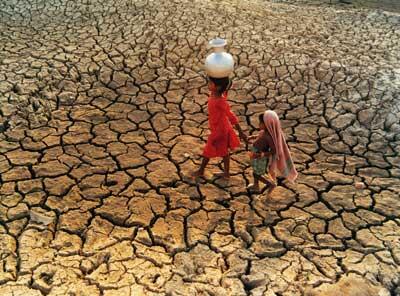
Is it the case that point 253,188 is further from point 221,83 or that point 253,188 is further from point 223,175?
point 221,83

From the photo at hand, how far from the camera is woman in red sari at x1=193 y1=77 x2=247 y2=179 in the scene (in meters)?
3.46

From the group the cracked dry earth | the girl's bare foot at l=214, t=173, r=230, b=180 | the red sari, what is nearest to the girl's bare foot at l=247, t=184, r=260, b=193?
the cracked dry earth

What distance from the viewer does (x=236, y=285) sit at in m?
2.99

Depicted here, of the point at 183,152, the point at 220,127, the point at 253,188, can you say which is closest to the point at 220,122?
the point at 220,127

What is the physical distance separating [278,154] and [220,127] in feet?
1.70

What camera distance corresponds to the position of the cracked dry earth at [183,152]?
10.2 ft

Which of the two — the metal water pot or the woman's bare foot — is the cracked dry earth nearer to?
the woman's bare foot

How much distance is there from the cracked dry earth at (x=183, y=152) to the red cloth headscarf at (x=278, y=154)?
0.25m

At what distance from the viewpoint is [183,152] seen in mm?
4254

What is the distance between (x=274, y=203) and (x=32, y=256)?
191 centimetres

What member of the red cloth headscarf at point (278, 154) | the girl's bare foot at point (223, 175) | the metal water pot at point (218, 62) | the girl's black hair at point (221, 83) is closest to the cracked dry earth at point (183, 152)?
the girl's bare foot at point (223, 175)

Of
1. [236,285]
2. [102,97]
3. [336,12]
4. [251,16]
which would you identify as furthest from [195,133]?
[336,12]

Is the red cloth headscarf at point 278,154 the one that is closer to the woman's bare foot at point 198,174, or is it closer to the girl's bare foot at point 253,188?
the girl's bare foot at point 253,188

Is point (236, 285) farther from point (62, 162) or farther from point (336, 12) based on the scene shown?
point (336, 12)
